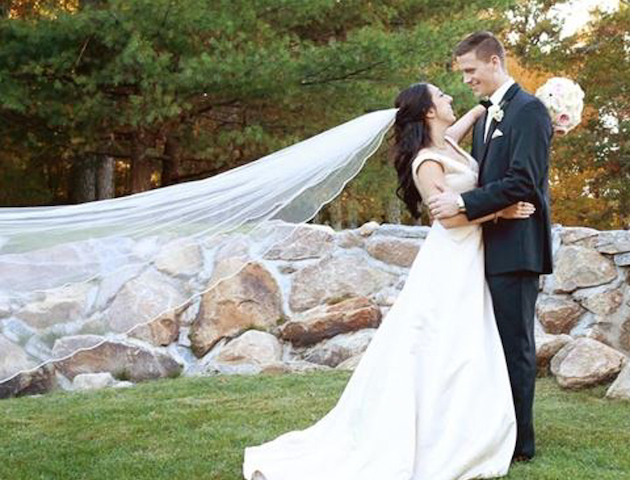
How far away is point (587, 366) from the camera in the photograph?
18.9 feet

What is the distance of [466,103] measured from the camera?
11492 millimetres

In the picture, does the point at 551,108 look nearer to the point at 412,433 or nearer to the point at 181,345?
the point at 412,433

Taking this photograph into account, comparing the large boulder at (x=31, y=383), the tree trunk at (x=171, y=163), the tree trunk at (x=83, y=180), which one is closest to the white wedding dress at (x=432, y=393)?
the large boulder at (x=31, y=383)

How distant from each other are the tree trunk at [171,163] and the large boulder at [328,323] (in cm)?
497

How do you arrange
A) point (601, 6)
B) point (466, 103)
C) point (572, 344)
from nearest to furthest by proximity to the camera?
point (572, 344)
point (466, 103)
point (601, 6)

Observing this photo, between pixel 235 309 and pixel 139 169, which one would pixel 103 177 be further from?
pixel 235 309

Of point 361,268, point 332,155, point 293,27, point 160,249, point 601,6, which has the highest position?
point 601,6

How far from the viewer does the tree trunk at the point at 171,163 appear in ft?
38.8

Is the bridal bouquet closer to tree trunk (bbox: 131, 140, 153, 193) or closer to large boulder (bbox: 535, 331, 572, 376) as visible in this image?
large boulder (bbox: 535, 331, 572, 376)

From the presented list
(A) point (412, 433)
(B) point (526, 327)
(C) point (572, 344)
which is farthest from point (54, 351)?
(C) point (572, 344)

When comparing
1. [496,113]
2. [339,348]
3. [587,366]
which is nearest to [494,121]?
[496,113]

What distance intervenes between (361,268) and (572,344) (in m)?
2.13

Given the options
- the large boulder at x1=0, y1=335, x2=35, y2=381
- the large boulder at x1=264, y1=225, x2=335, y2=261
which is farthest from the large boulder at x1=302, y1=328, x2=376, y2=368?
the large boulder at x1=0, y1=335, x2=35, y2=381

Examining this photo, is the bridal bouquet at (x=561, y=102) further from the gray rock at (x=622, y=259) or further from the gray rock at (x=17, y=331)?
the gray rock at (x=622, y=259)
